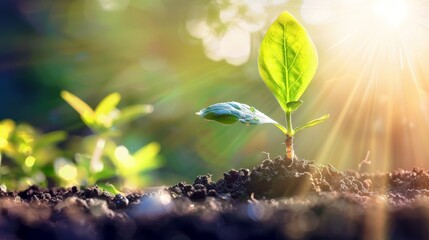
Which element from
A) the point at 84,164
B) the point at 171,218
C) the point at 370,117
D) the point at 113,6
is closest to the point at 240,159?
the point at 370,117

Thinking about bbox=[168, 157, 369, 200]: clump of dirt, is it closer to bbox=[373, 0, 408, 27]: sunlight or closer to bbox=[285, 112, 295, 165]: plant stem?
bbox=[285, 112, 295, 165]: plant stem

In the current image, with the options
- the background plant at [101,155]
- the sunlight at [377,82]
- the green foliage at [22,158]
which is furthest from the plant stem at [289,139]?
the sunlight at [377,82]

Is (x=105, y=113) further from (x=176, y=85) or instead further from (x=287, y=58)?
(x=176, y=85)

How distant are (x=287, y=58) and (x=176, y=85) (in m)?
2.12

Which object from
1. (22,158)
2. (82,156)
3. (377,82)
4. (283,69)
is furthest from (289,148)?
(377,82)

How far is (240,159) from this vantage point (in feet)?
10.2

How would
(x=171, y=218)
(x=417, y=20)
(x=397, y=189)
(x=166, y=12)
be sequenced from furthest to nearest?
(x=166, y=12) < (x=417, y=20) < (x=397, y=189) < (x=171, y=218)

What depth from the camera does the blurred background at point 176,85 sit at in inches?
114

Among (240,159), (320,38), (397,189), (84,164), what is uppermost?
(320,38)

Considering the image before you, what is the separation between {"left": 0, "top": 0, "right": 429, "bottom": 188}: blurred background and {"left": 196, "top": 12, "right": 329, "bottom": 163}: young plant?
186cm

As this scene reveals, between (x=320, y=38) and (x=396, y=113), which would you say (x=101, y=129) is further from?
(x=396, y=113)

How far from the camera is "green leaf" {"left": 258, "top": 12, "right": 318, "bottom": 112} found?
87 centimetres

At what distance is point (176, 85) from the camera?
3008mm

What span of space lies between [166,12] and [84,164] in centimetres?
168
